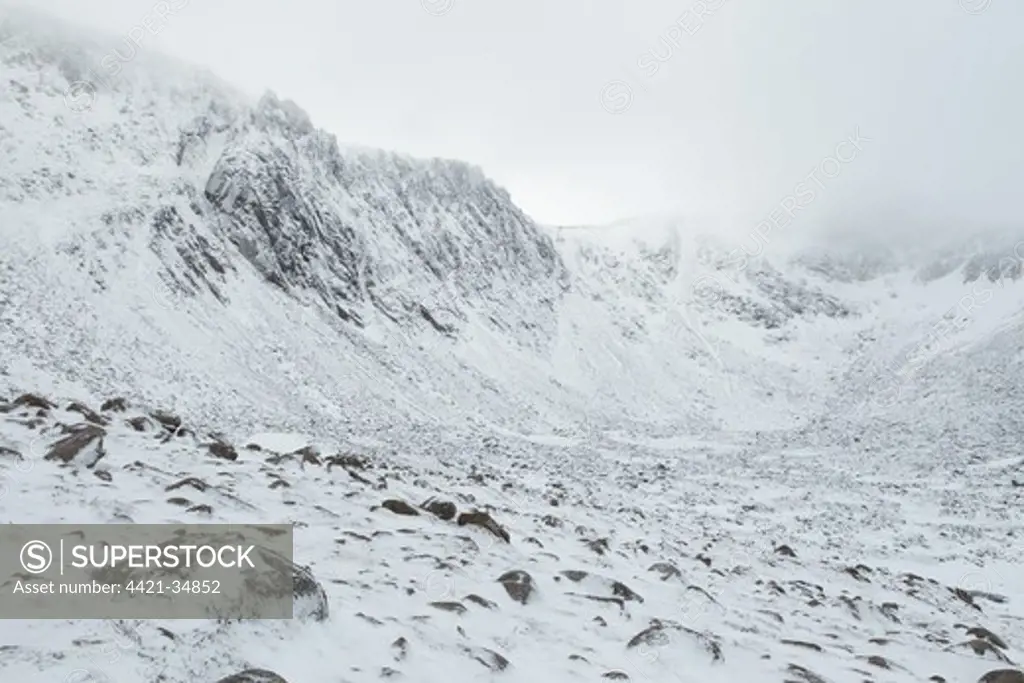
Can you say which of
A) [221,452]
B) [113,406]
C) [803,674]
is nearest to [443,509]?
[221,452]

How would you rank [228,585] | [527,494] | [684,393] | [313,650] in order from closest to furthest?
[313,650] < [228,585] < [527,494] < [684,393]

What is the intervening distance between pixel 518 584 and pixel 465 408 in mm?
50628

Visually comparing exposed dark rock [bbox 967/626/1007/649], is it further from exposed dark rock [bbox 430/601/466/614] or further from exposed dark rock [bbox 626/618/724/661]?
exposed dark rock [bbox 430/601/466/614]

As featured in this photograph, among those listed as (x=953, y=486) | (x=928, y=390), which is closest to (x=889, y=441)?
(x=953, y=486)

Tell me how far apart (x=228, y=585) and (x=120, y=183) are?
57.8m

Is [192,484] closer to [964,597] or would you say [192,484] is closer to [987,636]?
[987,636]

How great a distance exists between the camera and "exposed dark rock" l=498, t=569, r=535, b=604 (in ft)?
27.5

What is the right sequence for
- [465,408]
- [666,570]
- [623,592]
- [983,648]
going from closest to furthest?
1. [623,592]
2. [983,648]
3. [666,570]
4. [465,408]

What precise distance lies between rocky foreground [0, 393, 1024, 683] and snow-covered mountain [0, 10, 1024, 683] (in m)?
0.06

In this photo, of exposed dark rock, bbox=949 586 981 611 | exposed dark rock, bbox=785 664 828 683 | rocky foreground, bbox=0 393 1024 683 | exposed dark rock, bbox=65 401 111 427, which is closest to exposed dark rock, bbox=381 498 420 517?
rocky foreground, bbox=0 393 1024 683

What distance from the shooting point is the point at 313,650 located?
5410 mm

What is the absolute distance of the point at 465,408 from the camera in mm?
58969

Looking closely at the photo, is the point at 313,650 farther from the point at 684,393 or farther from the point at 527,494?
the point at 684,393

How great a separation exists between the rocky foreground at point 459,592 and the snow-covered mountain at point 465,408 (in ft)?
0.19
